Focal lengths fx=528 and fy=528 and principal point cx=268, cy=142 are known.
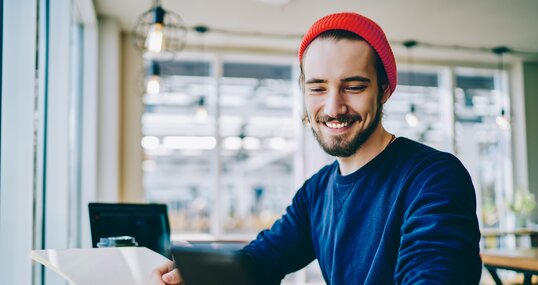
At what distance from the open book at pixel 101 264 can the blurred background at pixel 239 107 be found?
213 centimetres

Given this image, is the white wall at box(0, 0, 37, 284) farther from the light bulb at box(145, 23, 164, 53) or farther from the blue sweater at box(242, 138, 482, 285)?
the blue sweater at box(242, 138, 482, 285)

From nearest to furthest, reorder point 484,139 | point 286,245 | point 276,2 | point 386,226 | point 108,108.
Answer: point 386,226 → point 286,245 → point 276,2 → point 108,108 → point 484,139

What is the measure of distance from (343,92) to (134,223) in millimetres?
1042

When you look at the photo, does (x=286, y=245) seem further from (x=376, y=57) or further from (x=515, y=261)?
(x=515, y=261)

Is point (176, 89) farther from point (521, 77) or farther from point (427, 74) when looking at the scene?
point (521, 77)

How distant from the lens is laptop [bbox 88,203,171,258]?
1.82m

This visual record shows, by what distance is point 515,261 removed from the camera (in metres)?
3.27

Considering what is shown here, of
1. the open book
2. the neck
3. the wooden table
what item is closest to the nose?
the neck

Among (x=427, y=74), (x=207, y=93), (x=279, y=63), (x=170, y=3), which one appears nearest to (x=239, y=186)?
(x=207, y=93)

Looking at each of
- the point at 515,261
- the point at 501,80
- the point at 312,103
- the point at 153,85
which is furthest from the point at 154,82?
the point at 501,80

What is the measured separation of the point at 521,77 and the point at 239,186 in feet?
13.2

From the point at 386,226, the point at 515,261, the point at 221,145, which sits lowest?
the point at 515,261

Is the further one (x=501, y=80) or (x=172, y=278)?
(x=501, y=80)

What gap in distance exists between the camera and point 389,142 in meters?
1.24
